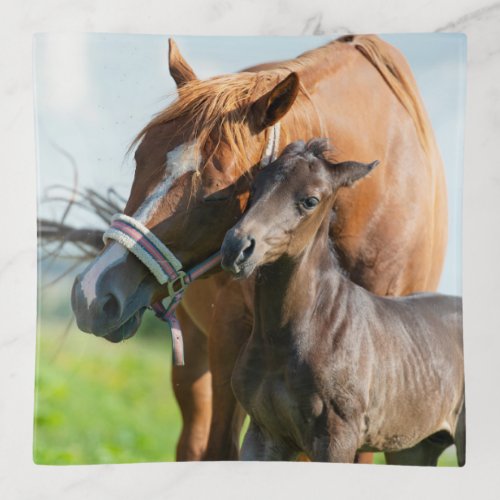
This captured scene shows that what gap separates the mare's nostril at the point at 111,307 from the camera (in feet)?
5.28

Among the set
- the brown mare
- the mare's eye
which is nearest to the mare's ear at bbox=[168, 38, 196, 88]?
the brown mare

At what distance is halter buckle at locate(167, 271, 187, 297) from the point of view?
168 cm

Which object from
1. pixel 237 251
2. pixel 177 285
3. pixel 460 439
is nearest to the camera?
pixel 237 251

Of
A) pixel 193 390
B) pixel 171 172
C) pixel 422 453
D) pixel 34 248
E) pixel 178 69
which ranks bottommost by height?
pixel 422 453

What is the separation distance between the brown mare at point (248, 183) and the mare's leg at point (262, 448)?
224 mm

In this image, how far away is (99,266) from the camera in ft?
5.29

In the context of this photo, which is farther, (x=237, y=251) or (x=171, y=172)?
(x=171, y=172)

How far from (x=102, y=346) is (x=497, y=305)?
895mm

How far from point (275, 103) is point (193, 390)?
95cm

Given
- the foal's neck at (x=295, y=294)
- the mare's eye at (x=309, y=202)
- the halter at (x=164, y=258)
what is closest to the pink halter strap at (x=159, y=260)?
the halter at (x=164, y=258)

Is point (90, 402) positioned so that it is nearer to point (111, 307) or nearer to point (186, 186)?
point (111, 307)

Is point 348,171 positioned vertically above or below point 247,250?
above

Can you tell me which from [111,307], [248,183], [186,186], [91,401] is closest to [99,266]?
[111,307]

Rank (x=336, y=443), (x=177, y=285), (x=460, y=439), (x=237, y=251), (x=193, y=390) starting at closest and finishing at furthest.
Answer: (x=237, y=251) < (x=336, y=443) < (x=177, y=285) < (x=460, y=439) < (x=193, y=390)
